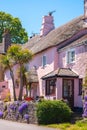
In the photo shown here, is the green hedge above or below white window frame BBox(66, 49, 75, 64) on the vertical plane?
below

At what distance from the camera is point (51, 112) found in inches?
1014

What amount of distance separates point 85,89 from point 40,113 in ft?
16.8

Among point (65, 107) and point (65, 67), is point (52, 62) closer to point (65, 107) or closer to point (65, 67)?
point (65, 67)

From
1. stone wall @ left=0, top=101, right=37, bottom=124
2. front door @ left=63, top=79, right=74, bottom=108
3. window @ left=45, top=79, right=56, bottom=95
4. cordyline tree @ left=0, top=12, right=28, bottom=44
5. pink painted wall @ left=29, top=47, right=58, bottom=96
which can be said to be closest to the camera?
stone wall @ left=0, top=101, right=37, bottom=124

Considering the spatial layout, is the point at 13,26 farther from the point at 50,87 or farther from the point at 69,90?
the point at 69,90

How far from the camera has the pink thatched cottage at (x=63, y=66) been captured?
3341 centimetres

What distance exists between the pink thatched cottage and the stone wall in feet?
17.8

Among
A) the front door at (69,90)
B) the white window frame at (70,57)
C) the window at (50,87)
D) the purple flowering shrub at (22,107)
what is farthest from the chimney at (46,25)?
the purple flowering shrub at (22,107)

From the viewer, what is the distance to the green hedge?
25.6 m

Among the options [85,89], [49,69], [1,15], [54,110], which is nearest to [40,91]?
[49,69]

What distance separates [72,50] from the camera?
1375 inches

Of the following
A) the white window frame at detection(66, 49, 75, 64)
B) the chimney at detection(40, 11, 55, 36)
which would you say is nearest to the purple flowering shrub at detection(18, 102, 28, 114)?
the white window frame at detection(66, 49, 75, 64)

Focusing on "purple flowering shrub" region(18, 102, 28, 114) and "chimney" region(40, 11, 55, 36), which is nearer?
"purple flowering shrub" region(18, 102, 28, 114)

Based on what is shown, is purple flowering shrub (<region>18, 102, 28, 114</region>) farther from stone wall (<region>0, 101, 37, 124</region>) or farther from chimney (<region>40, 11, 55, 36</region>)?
chimney (<region>40, 11, 55, 36</region>)
